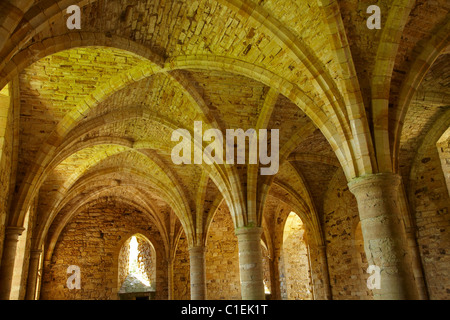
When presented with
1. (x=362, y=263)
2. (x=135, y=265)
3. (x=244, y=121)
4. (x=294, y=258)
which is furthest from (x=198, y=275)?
(x=135, y=265)

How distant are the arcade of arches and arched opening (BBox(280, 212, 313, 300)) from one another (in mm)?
638

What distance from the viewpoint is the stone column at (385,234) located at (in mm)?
4488

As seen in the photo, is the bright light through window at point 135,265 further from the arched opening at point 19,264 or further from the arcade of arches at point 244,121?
the arched opening at point 19,264

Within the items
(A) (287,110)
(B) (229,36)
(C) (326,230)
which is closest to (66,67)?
(B) (229,36)

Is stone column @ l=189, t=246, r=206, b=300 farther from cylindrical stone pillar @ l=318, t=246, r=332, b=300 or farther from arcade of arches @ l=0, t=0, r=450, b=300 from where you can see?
cylindrical stone pillar @ l=318, t=246, r=332, b=300

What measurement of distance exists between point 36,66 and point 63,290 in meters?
10.7

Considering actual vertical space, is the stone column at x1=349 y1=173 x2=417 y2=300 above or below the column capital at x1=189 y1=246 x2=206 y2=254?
below

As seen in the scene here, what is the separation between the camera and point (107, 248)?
15367 millimetres

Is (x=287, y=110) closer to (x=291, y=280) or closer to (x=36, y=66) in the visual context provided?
(x=36, y=66)

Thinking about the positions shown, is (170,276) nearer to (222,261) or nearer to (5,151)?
(222,261)

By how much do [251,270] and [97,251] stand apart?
9.60 m

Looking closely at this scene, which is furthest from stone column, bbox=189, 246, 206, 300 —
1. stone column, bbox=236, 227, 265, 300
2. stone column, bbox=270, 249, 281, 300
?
stone column, bbox=270, 249, 281, 300

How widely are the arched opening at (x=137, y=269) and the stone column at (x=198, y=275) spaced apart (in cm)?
534

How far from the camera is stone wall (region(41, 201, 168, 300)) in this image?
14445 mm
